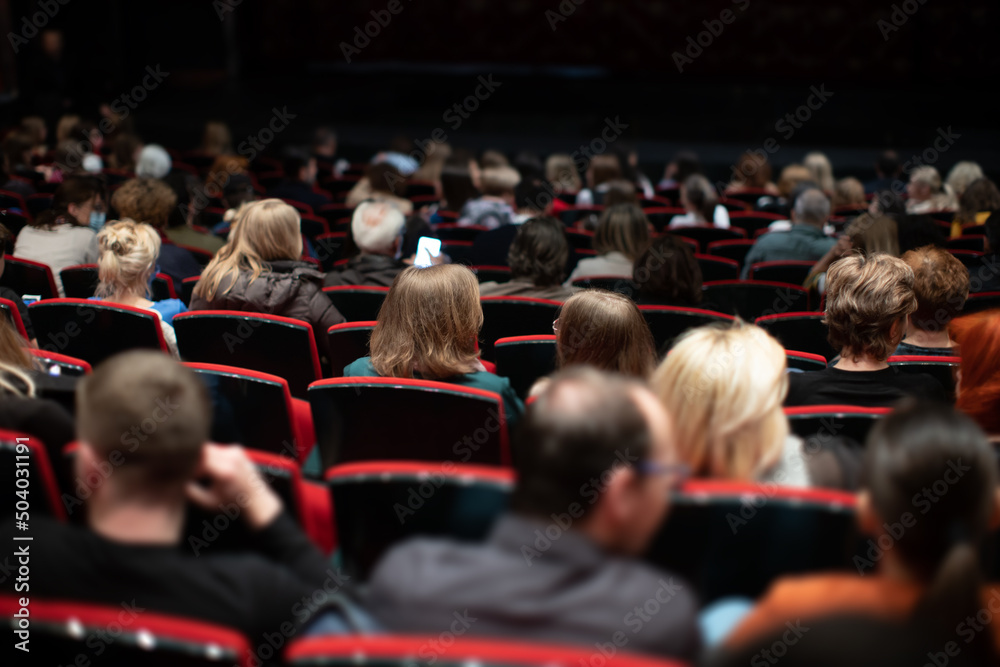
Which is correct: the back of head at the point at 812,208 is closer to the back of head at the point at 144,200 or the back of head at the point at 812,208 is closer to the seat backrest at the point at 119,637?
the back of head at the point at 144,200

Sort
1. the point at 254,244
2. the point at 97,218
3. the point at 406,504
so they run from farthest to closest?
1. the point at 97,218
2. the point at 254,244
3. the point at 406,504

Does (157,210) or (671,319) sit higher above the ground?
(157,210)

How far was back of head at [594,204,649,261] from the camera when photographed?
4.63 metres

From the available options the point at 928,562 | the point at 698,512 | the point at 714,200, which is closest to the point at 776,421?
the point at 698,512

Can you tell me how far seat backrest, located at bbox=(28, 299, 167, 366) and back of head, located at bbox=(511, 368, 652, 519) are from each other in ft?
6.75

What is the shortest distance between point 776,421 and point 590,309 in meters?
A: 0.88

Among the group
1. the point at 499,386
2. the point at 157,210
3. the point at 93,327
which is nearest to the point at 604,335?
the point at 499,386

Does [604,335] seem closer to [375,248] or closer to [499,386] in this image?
[499,386]

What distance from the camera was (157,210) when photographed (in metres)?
4.59

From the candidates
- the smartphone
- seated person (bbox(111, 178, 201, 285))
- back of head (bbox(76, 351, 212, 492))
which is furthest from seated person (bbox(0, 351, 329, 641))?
seated person (bbox(111, 178, 201, 285))

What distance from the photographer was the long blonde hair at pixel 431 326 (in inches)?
109

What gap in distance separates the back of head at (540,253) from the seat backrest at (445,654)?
2831mm

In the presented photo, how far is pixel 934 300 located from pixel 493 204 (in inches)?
136

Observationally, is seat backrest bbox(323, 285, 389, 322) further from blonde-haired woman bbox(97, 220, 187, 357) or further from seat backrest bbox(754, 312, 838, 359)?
seat backrest bbox(754, 312, 838, 359)
